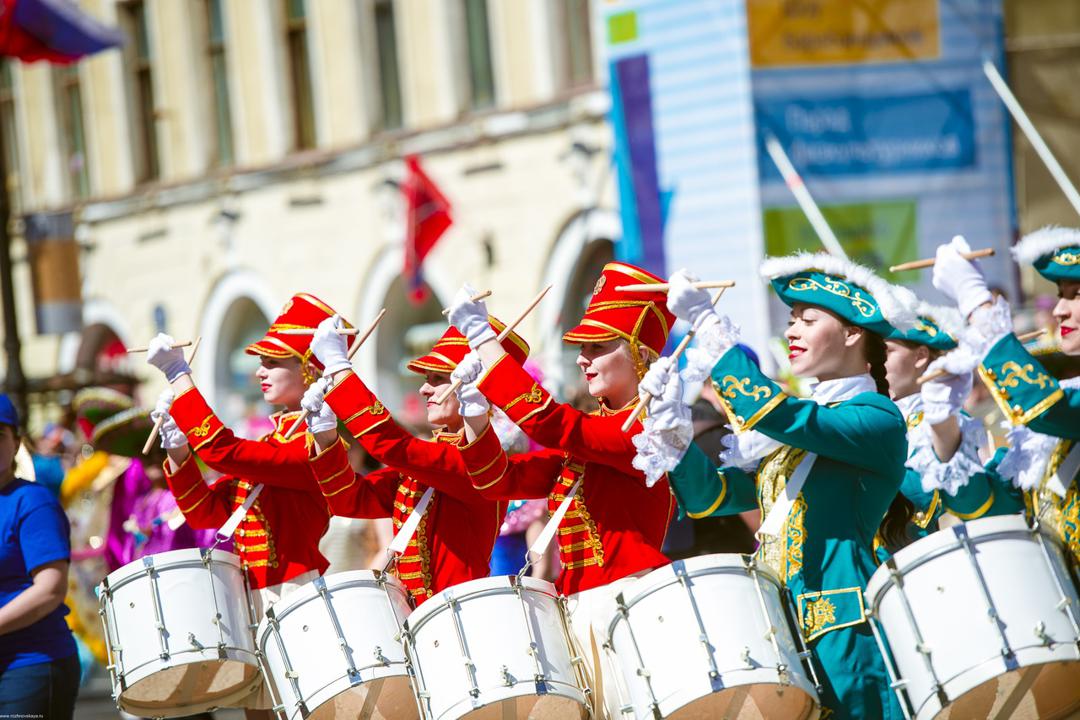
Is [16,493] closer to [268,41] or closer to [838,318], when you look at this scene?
[838,318]

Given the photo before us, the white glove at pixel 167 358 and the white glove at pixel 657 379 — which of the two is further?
the white glove at pixel 167 358

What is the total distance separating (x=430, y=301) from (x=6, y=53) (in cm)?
540

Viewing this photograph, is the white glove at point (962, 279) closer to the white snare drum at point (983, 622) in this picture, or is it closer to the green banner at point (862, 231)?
the white snare drum at point (983, 622)

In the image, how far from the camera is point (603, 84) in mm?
15031

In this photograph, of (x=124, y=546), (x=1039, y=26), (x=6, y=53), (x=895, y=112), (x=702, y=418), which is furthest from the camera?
(x=6, y=53)

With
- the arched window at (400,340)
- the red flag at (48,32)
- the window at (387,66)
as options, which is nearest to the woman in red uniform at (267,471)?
the red flag at (48,32)

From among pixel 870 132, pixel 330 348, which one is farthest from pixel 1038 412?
pixel 870 132

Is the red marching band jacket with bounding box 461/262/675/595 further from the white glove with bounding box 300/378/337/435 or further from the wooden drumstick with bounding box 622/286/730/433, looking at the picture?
the white glove with bounding box 300/378/337/435

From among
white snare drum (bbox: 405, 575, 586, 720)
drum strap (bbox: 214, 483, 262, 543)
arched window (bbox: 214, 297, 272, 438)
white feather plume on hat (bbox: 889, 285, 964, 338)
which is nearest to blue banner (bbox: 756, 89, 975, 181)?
drum strap (bbox: 214, 483, 262, 543)

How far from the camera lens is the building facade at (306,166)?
15984mm

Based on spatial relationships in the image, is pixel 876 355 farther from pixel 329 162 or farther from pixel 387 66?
pixel 329 162

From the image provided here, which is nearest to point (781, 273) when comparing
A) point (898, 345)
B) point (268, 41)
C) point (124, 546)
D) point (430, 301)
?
point (898, 345)

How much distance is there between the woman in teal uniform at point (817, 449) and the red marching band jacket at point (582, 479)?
12.0 inches

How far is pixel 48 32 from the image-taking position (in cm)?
1477
